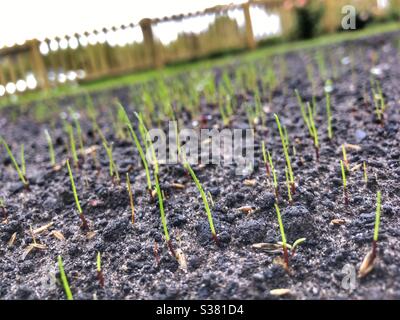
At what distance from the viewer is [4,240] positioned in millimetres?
1784

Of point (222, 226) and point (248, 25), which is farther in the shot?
point (248, 25)

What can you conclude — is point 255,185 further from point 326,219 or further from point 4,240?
point 4,240

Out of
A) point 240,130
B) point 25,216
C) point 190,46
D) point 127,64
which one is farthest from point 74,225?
point 190,46

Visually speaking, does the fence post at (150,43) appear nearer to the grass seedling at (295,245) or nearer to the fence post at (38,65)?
the fence post at (38,65)

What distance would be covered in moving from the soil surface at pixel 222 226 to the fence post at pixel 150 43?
6.93 m

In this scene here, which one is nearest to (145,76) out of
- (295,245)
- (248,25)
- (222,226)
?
(248,25)

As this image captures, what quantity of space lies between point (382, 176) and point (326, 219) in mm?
384

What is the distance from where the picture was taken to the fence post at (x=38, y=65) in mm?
8492

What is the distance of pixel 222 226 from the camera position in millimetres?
1625

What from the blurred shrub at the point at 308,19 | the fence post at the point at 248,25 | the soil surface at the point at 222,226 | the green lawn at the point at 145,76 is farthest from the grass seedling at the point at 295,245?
the blurred shrub at the point at 308,19

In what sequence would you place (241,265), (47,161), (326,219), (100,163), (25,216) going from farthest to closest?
(47,161) → (100,163) → (25,216) → (326,219) → (241,265)

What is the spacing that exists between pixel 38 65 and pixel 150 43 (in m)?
2.38

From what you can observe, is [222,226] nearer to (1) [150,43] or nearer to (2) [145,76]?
(2) [145,76]

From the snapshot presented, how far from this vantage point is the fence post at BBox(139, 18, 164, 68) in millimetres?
9125
